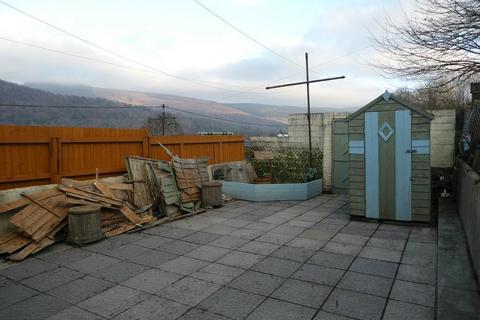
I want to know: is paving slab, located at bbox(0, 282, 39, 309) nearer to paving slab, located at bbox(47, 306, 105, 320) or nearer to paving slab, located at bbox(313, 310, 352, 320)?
paving slab, located at bbox(47, 306, 105, 320)

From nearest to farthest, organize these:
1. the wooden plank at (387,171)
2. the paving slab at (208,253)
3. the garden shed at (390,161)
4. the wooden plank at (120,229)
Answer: the paving slab at (208,253), the wooden plank at (120,229), the garden shed at (390,161), the wooden plank at (387,171)

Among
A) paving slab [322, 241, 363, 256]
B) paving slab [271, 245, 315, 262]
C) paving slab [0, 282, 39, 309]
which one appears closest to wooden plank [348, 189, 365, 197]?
paving slab [322, 241, 363, 256]

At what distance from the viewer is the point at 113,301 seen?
3859 millimetres

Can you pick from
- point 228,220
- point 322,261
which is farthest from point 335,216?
point 322,261

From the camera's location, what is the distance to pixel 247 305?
3727mm

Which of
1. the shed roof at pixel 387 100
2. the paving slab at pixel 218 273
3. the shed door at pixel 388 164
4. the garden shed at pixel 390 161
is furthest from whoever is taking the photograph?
the shed door at pixel 388 164

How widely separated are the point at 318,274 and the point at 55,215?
4.66 meters

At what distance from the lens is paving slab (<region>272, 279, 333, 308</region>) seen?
381cm

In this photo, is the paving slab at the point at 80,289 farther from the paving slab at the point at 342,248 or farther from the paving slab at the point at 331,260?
the paving slab at the point at 342,248

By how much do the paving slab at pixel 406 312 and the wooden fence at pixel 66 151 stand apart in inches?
255

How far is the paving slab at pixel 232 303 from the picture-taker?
11.7ft

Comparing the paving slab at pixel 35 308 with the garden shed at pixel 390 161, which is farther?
the garden shed at pixel 390 161

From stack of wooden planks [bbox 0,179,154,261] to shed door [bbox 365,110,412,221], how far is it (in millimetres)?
4964

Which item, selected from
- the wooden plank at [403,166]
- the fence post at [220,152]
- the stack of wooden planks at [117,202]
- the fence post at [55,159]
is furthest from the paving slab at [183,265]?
the fence post at [220,152]
